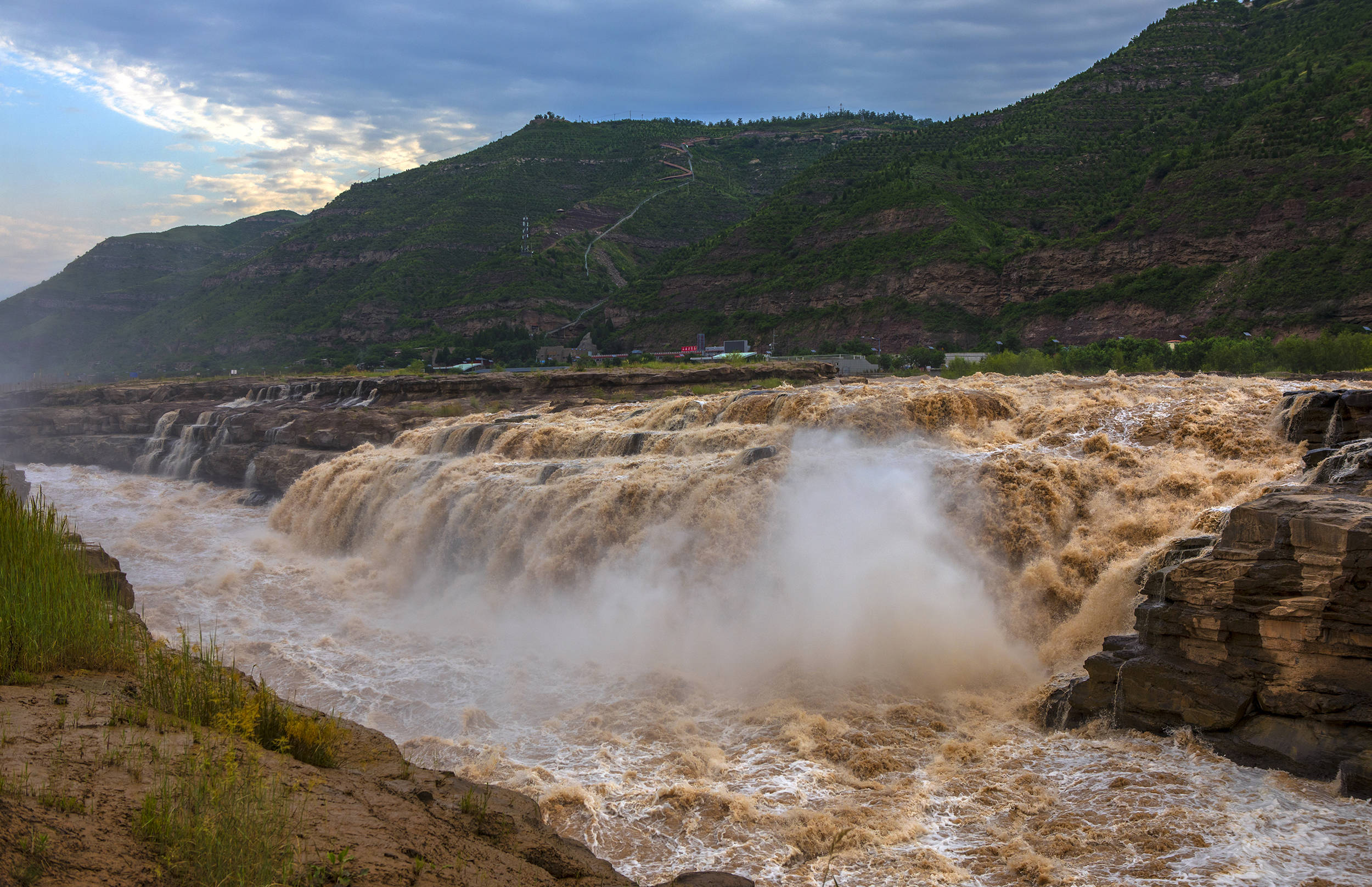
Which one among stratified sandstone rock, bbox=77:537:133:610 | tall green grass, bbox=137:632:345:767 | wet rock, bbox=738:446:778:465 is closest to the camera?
tall green grass, bbox=137:632:345:767

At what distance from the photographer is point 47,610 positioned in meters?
5.88

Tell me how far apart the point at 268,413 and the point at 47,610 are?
26.6 m

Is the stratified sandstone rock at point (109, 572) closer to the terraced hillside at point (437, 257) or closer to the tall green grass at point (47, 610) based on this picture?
the tall green grass at point (47, 610)

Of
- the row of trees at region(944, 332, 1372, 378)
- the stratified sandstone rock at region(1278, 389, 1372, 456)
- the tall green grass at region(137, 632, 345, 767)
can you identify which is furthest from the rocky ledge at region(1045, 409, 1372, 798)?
the row of trees at region(944, 332, 1372, 378)

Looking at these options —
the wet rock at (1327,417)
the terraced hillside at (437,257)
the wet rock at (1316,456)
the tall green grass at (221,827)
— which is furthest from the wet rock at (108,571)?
the terraced hillside at (437,257)

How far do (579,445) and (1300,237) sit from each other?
3379 centimetres

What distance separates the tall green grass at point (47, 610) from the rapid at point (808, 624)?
10.0 feet

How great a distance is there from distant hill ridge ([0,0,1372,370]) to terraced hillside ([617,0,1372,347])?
16cm

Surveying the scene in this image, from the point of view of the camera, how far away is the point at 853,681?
363 inches

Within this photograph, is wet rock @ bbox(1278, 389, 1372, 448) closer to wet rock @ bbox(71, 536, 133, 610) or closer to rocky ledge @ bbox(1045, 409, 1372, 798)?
rocky ledge @ bbox(1045, 409, 1372, 798)

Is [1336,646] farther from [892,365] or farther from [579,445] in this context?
[892,365]

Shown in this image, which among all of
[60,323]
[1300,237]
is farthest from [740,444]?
[60,323]

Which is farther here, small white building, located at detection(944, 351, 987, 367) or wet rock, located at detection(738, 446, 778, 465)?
small white building, located at detection(944, 351, 987, 367)

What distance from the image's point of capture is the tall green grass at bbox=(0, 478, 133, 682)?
547 centimetres
